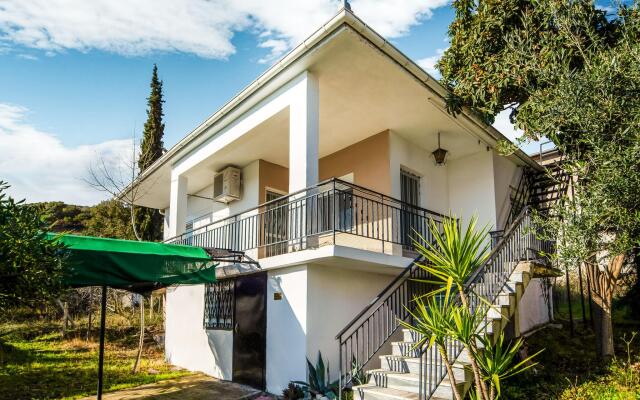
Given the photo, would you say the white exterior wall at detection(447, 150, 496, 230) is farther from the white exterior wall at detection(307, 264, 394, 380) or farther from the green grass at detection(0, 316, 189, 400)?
the green grass at detection(0, 316, 189, 400)

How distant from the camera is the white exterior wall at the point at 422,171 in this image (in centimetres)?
1141

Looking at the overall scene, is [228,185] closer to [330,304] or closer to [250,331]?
[250,331]

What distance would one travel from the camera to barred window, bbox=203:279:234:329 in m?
10.8

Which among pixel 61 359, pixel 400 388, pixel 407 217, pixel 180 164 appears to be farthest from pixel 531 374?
pixel 61 359

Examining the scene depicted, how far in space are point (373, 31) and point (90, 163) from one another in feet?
46.5

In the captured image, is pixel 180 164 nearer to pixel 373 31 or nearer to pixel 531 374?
pixel 373 31

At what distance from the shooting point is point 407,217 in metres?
11.4

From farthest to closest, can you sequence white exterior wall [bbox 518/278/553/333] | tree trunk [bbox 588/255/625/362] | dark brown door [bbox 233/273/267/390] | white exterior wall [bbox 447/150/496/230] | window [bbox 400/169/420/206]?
1. white exterior wall [bbox 447/150/496/230]
2. window [bbox 400/169/420/206]
3. white exterior wall [bbox 518/278/553/333]
4. dark brown door [bbox 233/273/267/390]
5. tree trunk [bbox 588/255/625/362]

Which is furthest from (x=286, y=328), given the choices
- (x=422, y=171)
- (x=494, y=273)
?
(x=422, y=171)

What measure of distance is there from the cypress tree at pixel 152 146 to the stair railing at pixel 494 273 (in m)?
17.5

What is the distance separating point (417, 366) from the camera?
714 centimetres

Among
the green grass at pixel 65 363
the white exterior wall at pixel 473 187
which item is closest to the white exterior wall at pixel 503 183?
the white exterior wall at pixel 473 187

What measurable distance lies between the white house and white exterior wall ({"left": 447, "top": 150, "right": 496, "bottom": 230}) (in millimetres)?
36

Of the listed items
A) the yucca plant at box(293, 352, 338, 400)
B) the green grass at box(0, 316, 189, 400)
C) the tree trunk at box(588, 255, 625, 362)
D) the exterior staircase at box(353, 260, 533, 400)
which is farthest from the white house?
the tree trunk at box(588, 255, 625, 362)
